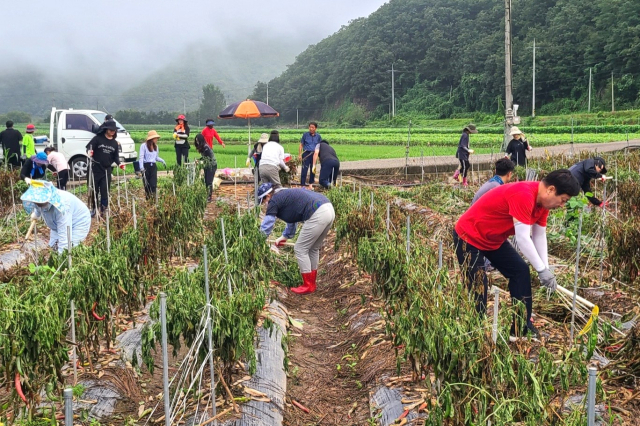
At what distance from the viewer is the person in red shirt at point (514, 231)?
4.09 metres

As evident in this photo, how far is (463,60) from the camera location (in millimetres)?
54312

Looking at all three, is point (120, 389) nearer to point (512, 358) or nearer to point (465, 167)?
point (512, 358)

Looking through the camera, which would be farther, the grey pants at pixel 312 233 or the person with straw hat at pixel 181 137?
the person with straw hat at pixel 181 137

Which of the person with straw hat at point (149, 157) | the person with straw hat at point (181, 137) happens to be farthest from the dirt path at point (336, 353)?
the person with straw hat at point (181, 137)

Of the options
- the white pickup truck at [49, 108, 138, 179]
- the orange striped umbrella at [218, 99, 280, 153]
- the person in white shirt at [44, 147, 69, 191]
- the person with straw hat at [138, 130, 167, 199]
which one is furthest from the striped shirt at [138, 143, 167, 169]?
the white pickup truck at [49, 108, 138, 179]

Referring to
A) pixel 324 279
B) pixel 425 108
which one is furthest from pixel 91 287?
pixel 425 108

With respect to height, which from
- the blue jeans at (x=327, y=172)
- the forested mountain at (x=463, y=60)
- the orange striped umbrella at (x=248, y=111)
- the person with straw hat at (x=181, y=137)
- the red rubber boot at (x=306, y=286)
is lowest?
the red rubber boot at (x=306, y=286)

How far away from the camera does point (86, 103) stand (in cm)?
19100

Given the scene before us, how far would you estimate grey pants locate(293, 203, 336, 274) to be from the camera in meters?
6.34

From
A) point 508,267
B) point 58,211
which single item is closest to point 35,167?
point 58,211

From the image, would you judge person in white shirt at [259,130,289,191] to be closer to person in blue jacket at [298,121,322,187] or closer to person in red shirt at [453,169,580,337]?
person in blue jacket at [298,121,322,187]

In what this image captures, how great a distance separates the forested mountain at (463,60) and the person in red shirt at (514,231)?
1672 inches

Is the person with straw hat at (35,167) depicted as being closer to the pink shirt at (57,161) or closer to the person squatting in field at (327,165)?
the pink shirt at (57,161)

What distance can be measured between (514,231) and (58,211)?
352cm
